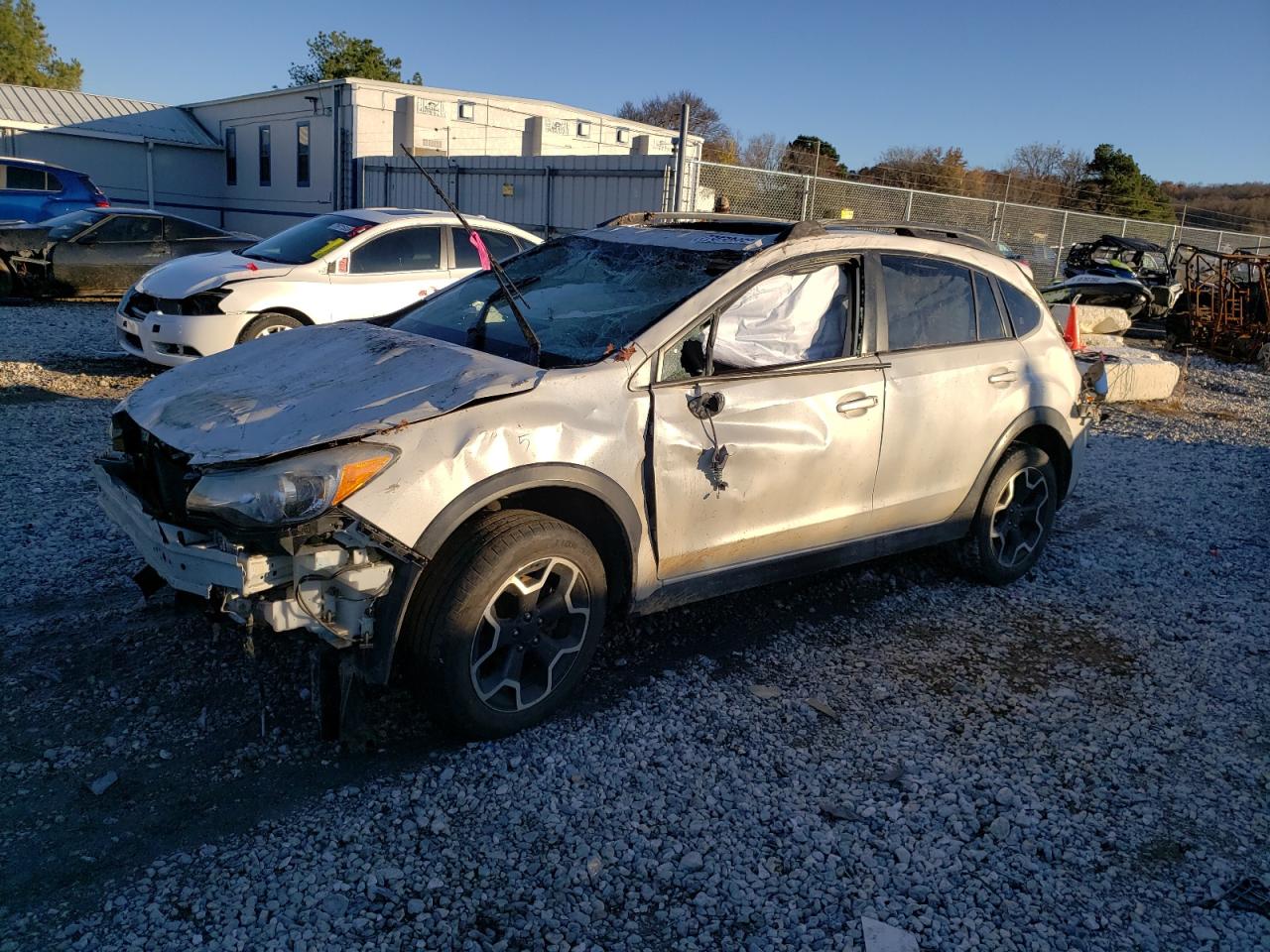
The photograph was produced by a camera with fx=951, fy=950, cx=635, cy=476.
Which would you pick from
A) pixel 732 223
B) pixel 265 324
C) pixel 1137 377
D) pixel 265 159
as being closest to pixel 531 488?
pixel 732 223

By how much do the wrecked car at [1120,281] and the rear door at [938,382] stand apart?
12.9m

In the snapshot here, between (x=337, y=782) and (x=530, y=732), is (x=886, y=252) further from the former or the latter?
(x=337, y=782)

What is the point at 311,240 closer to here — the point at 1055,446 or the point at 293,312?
the point at 293,312

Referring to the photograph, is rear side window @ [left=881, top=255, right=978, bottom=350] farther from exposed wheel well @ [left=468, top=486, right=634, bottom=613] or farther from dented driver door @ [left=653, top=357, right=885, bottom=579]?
exposed wheel well @ [left=468, top=486, right=634, bottom=613]

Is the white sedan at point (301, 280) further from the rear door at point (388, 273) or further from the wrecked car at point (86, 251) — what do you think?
the wrecked car at point (86, 251)

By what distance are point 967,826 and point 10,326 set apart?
12453 millimetres

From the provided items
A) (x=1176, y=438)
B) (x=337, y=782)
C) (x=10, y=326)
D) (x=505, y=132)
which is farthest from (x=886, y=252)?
(x=505, y=132)

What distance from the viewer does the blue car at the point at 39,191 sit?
15.4 m

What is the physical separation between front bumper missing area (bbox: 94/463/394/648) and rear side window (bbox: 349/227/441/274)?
21.1ft

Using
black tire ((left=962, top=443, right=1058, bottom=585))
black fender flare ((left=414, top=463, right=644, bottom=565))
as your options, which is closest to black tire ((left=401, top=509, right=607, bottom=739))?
black fender flare ((left=414, top=463, right=644, bottom=565))

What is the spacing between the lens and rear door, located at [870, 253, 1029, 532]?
179 inches

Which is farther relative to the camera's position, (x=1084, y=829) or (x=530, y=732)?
(x=530, y=732)

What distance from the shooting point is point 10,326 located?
11.6m

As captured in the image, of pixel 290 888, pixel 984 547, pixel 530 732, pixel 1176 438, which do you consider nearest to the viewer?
pixel 290 888
